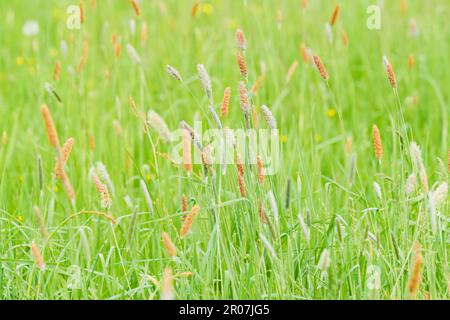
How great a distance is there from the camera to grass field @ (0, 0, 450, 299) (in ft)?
6.20

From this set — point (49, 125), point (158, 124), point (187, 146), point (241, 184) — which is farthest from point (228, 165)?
point (49, 125)

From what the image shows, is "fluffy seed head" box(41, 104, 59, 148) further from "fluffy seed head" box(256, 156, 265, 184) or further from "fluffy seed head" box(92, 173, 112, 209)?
"fluffy seed head" box(256, 156, 265, 184)

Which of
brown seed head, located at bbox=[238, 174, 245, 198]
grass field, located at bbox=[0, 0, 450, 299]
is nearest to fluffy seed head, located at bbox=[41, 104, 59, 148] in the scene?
grass field, located at bbox=[0, 0, 450, 299]

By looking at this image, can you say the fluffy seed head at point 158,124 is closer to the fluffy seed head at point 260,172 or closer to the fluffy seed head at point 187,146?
the fluffy seed head at point 187,146

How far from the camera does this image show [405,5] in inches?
160

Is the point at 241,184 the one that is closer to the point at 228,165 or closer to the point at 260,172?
the point at 260,172

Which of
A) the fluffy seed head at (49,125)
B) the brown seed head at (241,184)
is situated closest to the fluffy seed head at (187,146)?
the brown seed head at (241,184)

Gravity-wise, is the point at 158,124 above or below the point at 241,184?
above

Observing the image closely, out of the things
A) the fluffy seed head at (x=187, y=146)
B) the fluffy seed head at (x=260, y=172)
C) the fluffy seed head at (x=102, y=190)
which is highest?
the fluffy seed head at (x=187, y=146)

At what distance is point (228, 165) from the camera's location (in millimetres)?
2020

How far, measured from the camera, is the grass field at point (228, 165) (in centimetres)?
189

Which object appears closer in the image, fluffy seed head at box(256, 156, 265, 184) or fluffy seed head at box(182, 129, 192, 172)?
fluffy seed head at box(182, 129, 192, 172)
